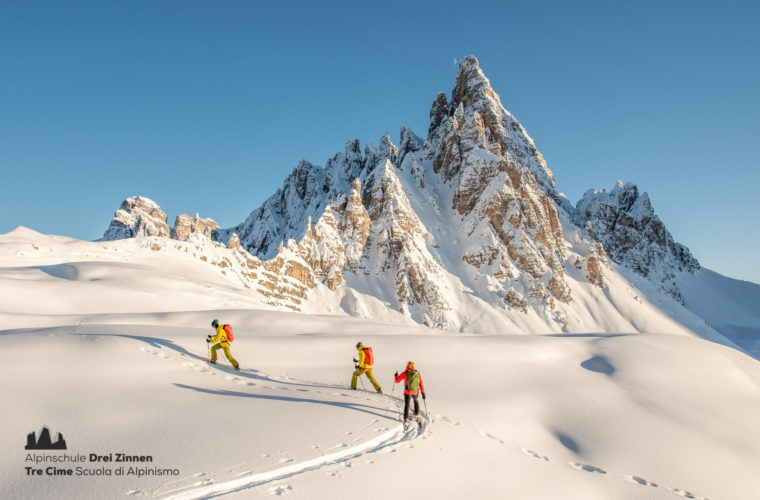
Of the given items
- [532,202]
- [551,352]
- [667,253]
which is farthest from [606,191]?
[551,352]

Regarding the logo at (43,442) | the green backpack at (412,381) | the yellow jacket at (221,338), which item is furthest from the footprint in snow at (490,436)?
the logo at (43,442)

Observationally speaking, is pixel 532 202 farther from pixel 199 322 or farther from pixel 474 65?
pixel 199 322

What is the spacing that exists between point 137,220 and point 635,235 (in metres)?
151

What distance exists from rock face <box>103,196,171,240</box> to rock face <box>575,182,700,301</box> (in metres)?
128

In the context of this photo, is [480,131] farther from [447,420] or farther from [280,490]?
[280,490]

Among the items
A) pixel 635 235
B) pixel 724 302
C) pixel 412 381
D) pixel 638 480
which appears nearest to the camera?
pixel 638 480

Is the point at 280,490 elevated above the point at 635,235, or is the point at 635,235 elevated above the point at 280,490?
the point at 635,235

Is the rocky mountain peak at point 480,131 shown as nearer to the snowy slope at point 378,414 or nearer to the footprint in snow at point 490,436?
the snowy slope at point 378,414

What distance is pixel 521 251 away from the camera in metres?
87.6

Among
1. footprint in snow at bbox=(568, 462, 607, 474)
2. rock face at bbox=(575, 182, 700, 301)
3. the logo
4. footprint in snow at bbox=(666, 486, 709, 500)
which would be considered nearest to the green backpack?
footprint in snow at bbox=(568, 462, 607, 474)

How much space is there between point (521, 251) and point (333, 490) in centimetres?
8829

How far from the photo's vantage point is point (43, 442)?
20.0ft

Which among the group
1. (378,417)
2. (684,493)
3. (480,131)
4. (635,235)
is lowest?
(684,493)

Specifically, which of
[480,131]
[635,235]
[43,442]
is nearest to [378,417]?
[43,442]
